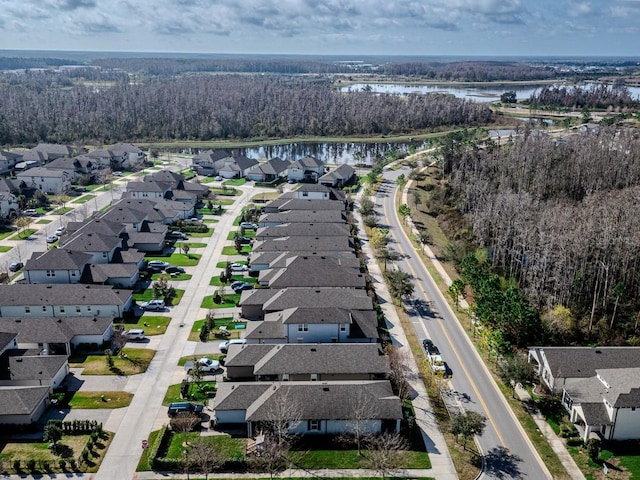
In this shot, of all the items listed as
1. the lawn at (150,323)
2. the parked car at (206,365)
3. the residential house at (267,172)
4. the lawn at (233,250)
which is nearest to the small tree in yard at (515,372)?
the parked car at (206,365)

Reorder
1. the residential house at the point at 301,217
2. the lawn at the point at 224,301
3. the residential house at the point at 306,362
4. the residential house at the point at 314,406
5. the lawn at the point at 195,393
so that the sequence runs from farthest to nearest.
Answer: the residential house at the point at 301,217, the lawn at the point at 224,301, the residential house at the point at 306,362, the lawn at the point at 195,393, the residential house at the point at 314,406

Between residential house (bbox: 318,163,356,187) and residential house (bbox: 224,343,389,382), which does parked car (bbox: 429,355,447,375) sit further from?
residential house (bbox: 318,163,356,187)

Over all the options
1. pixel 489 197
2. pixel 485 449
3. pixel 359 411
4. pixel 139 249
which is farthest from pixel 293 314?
pixel 489 197

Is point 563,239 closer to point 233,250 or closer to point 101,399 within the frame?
point 233,250

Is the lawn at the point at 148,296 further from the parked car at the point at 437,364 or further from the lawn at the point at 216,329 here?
the parked car at the point at 437,364

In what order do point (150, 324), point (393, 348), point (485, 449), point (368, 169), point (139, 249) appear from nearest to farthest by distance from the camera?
point (485, 449) → point (393, 348) → point (150, 324) → point (139, 249) → point (368, 169)

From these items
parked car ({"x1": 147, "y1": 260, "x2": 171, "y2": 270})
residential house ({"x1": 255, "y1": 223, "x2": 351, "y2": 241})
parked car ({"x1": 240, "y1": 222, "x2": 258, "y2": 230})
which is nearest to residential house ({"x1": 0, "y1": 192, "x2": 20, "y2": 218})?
parked car ({"x1": 147, "y1": 260, "x2": 171, "y2": 270})

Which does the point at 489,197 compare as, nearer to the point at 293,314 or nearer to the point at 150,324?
the point at 293,314
